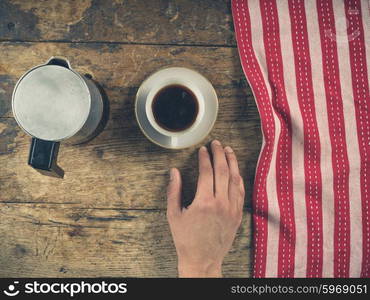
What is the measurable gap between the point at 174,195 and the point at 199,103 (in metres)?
0.17

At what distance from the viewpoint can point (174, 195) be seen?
66 cm

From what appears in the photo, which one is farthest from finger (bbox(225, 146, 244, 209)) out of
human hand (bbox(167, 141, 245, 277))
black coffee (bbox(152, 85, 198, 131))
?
black coffee (bbox(152, 85, 198, 131))

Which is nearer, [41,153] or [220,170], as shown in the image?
[41,153]

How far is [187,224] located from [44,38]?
0.44 meters

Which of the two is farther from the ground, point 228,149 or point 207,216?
point 228,149

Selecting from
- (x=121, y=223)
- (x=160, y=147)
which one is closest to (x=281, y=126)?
(x=160, y=147)

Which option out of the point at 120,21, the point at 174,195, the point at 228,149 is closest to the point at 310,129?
the point at 228,149

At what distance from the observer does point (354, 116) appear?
0.67 meters

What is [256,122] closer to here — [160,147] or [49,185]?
[160,147]

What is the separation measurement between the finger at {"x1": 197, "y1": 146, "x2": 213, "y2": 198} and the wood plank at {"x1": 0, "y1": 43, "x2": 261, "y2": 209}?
0.07 feet

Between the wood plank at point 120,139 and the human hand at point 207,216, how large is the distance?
26 millimetres

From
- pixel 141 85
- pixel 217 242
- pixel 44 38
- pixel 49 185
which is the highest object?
pixel 44 38

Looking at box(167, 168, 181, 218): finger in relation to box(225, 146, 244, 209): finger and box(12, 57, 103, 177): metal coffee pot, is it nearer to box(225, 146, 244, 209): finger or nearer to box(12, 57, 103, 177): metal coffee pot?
box(225, 146, 244, 209): finger

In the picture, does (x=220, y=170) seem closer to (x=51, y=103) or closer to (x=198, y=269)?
(x=198, y=269)
